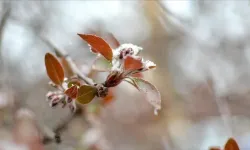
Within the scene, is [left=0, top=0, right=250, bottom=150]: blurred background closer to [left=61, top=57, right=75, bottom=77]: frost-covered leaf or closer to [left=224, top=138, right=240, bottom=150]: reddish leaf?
[left=61, top=57, right=75, bottom=77]: frost-covered leaf

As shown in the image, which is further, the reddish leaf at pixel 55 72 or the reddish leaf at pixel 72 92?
the reddish leaf at pixel 55 72

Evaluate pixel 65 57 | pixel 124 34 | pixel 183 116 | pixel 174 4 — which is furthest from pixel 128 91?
pixel 65 57

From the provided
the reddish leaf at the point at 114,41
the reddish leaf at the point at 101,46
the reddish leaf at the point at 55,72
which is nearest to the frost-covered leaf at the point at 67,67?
the reddish leaf at the point at 114,41

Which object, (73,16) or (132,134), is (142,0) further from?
(132,134)

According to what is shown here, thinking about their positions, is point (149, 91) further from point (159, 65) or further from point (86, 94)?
point (159, 65)

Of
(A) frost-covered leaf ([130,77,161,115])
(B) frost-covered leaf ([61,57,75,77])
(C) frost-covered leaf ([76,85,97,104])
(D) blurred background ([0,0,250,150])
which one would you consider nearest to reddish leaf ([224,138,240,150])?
(A) frost-covered leaf ([130,77,161,115])

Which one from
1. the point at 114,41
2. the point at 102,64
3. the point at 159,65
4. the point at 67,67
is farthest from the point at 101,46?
the point at 159,65

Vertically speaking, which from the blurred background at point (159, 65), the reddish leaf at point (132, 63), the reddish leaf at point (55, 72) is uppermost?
the blurred background at point (159, 65)

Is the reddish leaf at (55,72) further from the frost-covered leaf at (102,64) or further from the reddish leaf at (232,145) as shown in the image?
the reddish leaf at (232,145)
